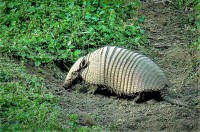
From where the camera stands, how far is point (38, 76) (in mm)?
6566

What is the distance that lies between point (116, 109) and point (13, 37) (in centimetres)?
261

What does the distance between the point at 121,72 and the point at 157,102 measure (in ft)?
2.46

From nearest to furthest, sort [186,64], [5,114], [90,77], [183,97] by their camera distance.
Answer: [5,114]
[183,97]
[90,77]
[186,64]

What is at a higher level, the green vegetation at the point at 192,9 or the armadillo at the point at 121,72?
the green vegetation at the point at 192,9

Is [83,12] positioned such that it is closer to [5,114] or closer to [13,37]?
[13,37]

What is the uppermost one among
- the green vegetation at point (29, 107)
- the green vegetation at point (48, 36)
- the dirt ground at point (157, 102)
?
the green vegetation at point (48, 36)

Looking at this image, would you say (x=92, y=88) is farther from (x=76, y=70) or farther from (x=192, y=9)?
(x=192, y=9)

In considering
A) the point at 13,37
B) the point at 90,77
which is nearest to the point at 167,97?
the point at 90,77

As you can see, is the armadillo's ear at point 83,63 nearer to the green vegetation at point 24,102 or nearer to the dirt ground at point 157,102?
the dirt ground at point 157,102

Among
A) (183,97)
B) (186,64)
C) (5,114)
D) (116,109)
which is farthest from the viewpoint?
(186,64)

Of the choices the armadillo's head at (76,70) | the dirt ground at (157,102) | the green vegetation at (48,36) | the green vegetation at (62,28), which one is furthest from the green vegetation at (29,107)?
the green vegetation at (62,28)

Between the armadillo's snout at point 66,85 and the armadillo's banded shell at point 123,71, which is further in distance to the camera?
the armadillo's snout at point 66,85

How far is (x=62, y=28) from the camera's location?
817 centimetres

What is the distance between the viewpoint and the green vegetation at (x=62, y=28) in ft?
24.7
